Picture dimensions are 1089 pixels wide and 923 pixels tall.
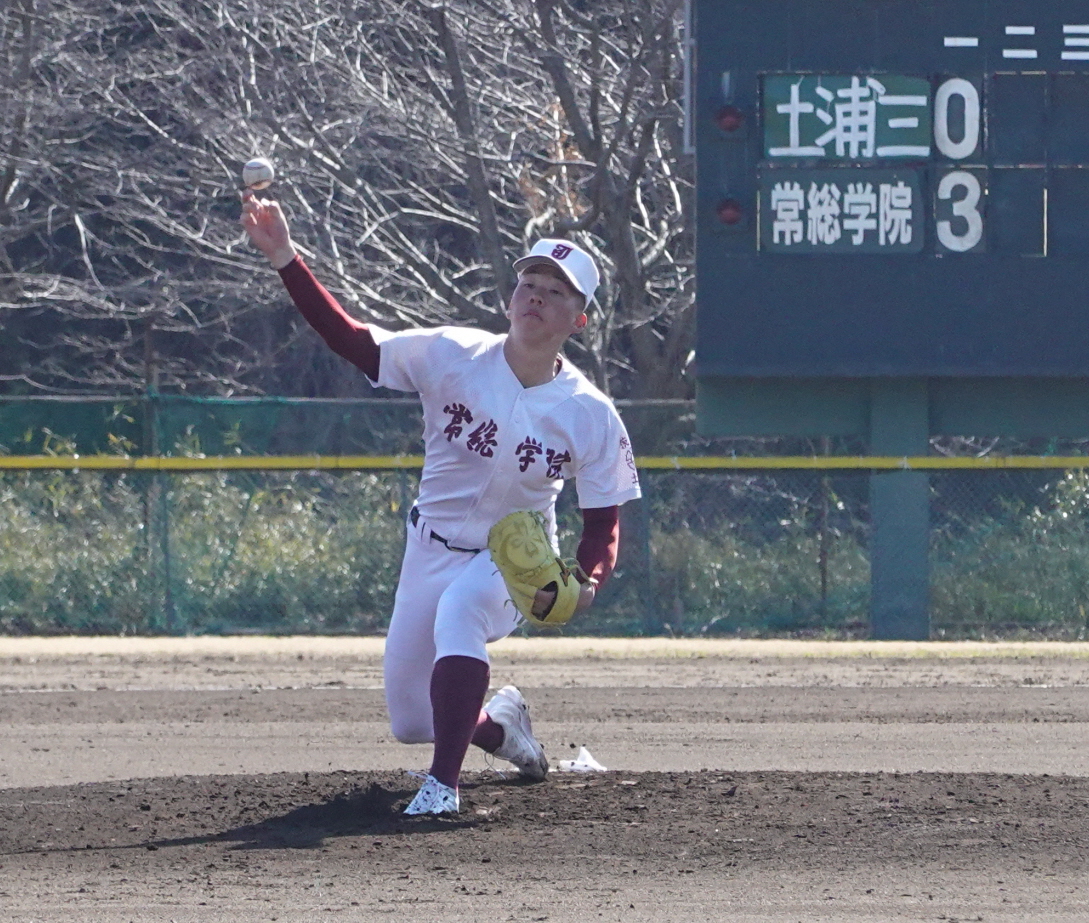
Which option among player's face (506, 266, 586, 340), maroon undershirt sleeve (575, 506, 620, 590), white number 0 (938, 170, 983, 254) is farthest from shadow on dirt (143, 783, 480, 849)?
white number 0 (938, 170, 983, 254)

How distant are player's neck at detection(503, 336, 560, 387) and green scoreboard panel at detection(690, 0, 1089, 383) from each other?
7.21 m

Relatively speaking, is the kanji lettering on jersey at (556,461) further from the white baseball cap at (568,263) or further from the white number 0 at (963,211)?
the white number 0 at (963,211)

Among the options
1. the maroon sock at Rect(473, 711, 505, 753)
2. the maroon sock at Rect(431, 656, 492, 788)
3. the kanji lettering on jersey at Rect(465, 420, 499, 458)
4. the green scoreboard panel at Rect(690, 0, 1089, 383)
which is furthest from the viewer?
the green scoreboard panel at Rect(690, 0, 1089, 383)

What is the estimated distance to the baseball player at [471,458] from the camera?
20.4ft

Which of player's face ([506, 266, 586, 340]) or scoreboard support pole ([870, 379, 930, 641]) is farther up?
player's face ([506, 266, 586, 340])

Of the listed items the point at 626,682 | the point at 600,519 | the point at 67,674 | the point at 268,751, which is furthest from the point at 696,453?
the point at 600,519

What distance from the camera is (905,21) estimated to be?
13539mm

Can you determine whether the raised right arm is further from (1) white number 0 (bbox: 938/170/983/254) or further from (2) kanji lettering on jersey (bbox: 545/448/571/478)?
(1) white number 0 (bbox: 938/170/983/254)

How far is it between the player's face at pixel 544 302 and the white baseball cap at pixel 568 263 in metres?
0.02

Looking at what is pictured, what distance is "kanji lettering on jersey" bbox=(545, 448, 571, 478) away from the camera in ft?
20.9

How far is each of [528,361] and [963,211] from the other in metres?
7.84

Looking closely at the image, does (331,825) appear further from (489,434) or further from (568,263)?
(568,263)

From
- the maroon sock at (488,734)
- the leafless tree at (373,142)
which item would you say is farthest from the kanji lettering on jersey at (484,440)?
the leafless tree at (373,142)

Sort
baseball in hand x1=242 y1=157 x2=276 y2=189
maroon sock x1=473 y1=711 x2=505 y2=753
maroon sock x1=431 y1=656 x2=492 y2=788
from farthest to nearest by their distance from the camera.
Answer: maroon sock x1=473 y1=711 x2=505 y2=753 → maroon sock x1=431 y1=656 x2=492 y2=788 → baseball in hand x1=242 y1=157 x2=276 y2=189
